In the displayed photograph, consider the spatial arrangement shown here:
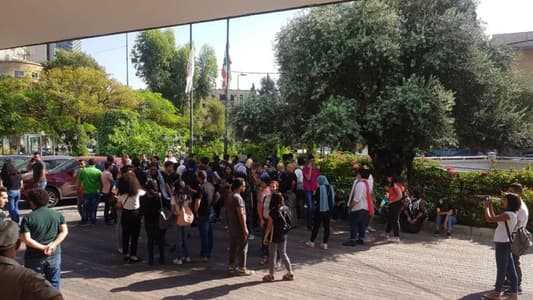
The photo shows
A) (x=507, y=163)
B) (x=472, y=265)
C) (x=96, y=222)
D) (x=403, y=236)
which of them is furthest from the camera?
(x=507, y=163)

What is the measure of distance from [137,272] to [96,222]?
15.4ft

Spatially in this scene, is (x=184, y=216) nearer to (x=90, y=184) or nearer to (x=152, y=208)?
(x=152, y=208)

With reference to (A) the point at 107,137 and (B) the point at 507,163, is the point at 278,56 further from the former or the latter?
(B) the point at 507,163

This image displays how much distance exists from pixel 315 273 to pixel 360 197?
7.58ft

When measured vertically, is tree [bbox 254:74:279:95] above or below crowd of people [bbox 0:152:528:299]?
above

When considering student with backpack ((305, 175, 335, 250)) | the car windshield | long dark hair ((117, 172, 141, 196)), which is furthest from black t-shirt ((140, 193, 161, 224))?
the car windshield

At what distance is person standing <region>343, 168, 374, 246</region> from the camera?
9.72 meters

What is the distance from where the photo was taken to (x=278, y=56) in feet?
41.7

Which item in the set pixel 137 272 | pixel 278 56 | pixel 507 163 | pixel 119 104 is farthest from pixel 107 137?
pixel 507 163

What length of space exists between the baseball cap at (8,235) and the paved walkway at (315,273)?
3.92m

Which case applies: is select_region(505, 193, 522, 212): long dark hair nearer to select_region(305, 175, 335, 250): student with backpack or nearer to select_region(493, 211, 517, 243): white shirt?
select_region(493, 211, 517, 243): white shirt

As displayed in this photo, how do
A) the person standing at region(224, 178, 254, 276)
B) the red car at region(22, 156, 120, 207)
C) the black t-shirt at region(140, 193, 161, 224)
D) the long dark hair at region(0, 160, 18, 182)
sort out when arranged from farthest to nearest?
the red car at region(22, 156, 120, 207) → the long dark hair at region(0, 160, 18, 182) → the black t-shirt at region(140, 193, 161, 224) → the person standing at region(224, 178, 254, 276)

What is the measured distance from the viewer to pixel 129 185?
27.1 feet

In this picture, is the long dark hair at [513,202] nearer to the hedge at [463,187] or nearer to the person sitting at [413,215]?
the person sitting at [413,215]
